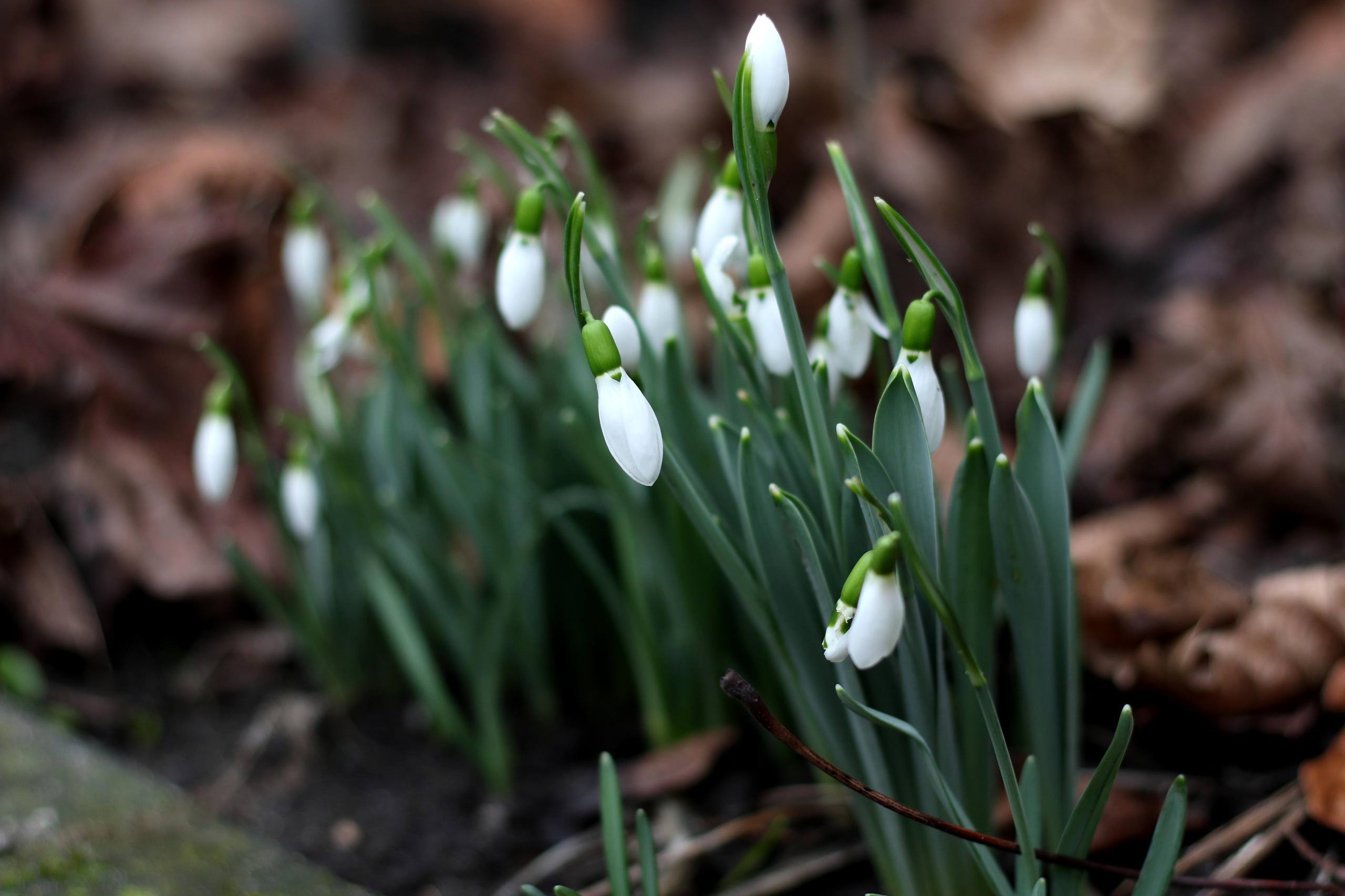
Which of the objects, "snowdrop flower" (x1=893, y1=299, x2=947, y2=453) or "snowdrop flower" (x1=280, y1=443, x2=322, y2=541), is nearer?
"snowdrop flower" (x1=893, y1=299, x2=947, y2=453)

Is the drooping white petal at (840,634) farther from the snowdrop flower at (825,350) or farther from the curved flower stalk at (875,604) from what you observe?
the snowdrop flower at (825,350)

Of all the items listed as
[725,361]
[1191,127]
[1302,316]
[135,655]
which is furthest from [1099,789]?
[1191,127]

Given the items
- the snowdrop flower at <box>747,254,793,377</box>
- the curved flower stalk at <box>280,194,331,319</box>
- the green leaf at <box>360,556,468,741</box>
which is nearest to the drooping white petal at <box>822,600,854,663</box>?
the snowdrop flower at <box>747,254,793,377</box>

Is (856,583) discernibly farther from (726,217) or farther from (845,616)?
(726,217)

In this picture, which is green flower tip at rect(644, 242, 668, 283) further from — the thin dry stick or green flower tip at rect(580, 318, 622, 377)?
the thin dry stick

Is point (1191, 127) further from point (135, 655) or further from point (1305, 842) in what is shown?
point (135, 655)

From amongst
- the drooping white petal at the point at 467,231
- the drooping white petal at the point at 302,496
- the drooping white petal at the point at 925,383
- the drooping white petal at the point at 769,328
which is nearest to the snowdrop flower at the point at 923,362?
the drooping white petal at the point at 925,383
